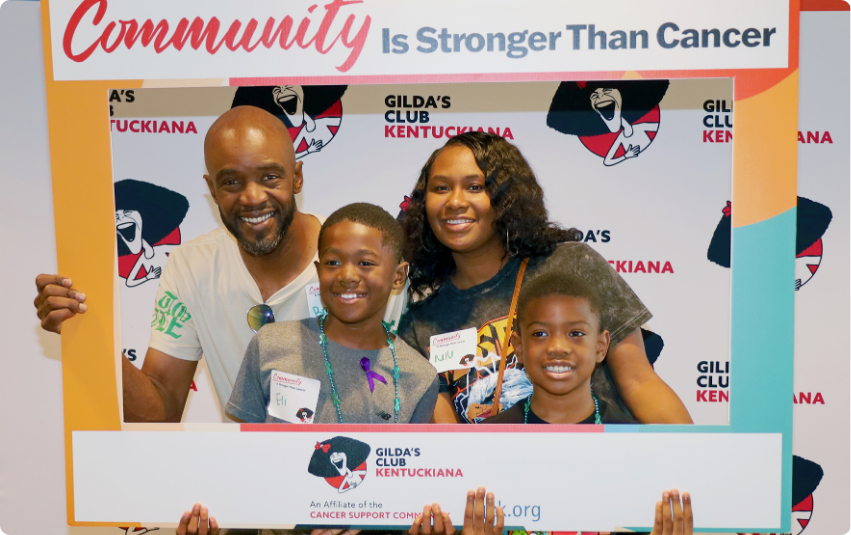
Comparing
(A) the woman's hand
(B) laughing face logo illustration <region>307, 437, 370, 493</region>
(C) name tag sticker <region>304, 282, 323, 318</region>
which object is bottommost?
(A) the woman's hand

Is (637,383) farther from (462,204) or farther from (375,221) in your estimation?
(375,221)

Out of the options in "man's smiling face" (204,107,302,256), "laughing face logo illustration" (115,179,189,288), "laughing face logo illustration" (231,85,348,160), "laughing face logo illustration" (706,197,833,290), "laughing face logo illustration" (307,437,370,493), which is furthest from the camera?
"laughing face logo illustration" (706,197,833,290)

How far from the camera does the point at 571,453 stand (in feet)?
6.30

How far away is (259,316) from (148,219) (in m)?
0.74

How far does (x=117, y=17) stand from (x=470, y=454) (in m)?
1.73

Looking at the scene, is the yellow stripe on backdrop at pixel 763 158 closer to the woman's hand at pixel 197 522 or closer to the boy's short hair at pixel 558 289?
the boy's short hair at pixel 558 289

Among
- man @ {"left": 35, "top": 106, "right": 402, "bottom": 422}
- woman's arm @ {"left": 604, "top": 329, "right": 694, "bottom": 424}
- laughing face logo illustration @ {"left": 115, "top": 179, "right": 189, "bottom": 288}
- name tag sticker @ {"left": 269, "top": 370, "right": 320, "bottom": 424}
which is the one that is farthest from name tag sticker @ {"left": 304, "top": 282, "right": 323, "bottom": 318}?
woman's arm @ {"left": 604, "top": 329, "right": 694, "bottom": 424}

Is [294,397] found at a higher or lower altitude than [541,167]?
lower

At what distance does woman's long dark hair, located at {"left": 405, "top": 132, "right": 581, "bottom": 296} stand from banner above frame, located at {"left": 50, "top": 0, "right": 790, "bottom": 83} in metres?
0.35

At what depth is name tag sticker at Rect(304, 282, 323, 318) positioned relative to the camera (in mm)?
2155

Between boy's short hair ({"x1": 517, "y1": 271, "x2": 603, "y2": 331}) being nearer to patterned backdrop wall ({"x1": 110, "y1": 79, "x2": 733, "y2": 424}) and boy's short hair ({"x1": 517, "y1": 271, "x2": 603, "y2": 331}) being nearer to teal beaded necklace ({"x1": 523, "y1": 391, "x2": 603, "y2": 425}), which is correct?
teal beaded necklace ({"x1": 523, "y1": 391, "x2": 603, "y2": 425})

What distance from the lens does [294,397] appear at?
1988 millimetres

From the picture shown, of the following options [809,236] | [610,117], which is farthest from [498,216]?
[809,236]

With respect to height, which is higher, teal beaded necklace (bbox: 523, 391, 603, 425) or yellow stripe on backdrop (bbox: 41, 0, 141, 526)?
yellow stripe on backdrop (bbox: 41, 0, 141, 526)
